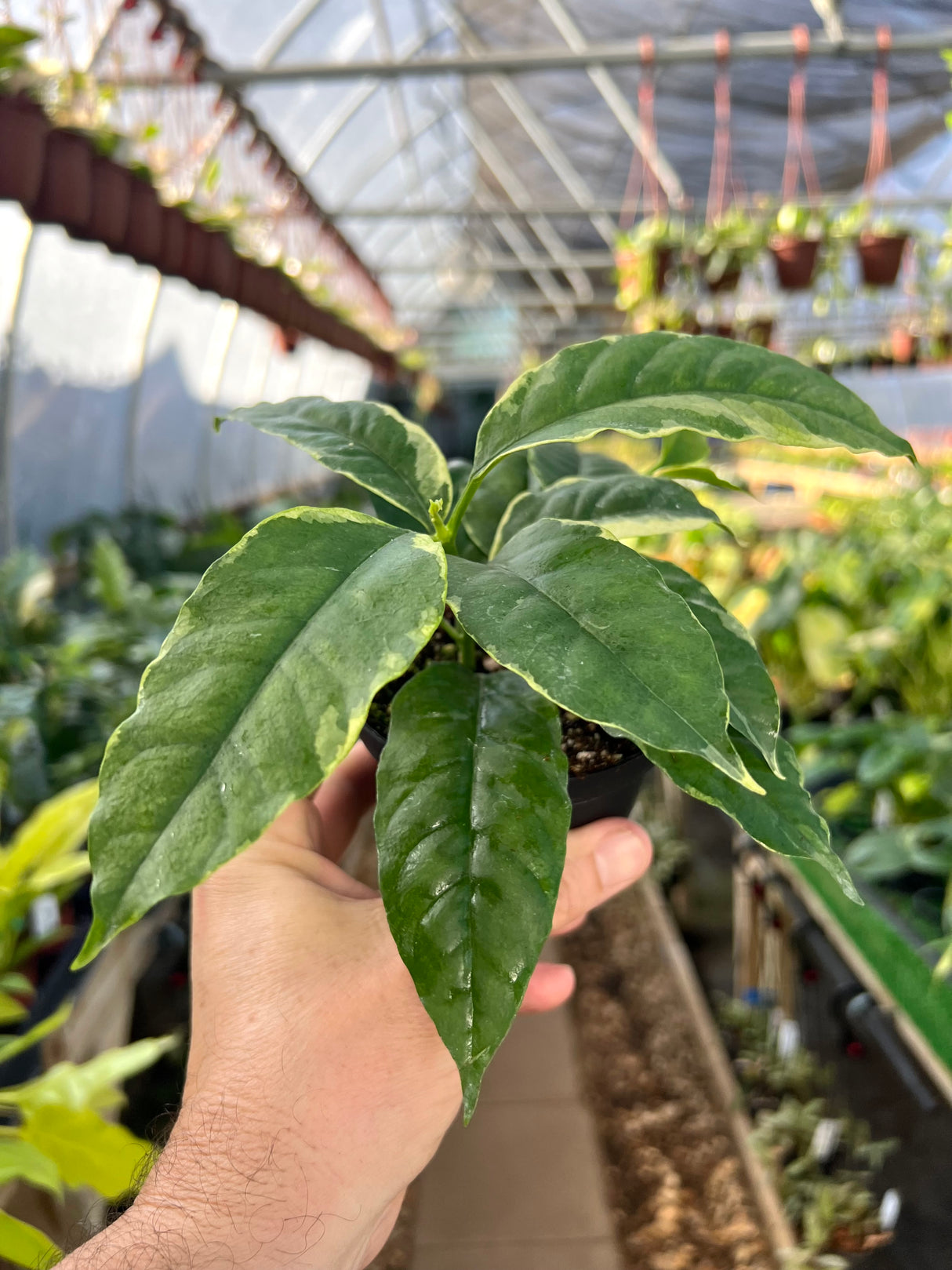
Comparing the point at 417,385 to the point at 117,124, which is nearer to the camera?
the point at 117,124

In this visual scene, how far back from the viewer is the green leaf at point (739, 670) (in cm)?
61

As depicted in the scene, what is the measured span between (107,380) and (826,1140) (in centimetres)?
530

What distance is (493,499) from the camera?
87 centimetres

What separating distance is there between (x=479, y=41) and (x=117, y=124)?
5834mm

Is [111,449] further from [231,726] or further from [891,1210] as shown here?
[231,726]

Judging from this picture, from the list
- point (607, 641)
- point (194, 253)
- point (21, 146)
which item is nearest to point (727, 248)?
point (194, 253)

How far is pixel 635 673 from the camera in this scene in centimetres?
49

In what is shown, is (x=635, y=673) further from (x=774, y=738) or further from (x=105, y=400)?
(x=105, y=400)

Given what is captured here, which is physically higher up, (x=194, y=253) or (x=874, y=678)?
(x=194, y=253)

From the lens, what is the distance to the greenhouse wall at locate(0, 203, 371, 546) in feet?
13.7

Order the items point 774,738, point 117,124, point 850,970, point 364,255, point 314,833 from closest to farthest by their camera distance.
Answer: point 774,738 → point 314,833 → point 850,970 → point 117,124 → point 364,255

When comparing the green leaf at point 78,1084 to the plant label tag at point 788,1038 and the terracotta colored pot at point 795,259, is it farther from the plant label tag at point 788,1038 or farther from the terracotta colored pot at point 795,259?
the terracotta colored pot at point 795,259

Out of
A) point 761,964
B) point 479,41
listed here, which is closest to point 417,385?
point 479,41

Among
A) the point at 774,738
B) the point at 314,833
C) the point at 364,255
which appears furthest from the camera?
the point at 364,255
